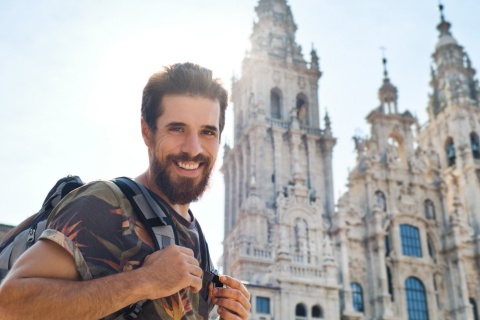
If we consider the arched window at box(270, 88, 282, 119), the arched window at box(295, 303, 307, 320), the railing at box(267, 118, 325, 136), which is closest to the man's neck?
the arched window at box(295, 303, 307, 320)

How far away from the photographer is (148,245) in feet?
7.87

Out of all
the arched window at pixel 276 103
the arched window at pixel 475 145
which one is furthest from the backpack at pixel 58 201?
the arched window at pixel 475 145

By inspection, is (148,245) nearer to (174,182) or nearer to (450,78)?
(174,182)

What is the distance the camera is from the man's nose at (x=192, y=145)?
2.77m

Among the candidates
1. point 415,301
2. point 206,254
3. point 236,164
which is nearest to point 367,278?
point 415,301

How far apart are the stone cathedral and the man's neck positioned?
23.7 metres

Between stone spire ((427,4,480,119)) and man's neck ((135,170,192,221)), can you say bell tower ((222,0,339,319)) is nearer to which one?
stone spire ((427,4,480,119))

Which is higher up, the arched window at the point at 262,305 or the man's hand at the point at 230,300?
the arched window at the point at 262,305

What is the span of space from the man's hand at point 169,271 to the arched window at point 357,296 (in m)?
32.0

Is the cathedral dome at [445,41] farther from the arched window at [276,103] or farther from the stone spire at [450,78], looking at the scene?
the arched window at [276,103]

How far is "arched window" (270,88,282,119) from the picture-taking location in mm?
37625

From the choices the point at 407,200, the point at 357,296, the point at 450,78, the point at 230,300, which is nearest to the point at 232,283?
the point at 230,300

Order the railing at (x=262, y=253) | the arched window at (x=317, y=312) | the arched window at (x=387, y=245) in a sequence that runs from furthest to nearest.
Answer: the arched window at (x=387, y=245), the railing at (x=262, y=253), the arched window at (x=317, y=312)

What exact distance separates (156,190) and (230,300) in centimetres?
66
